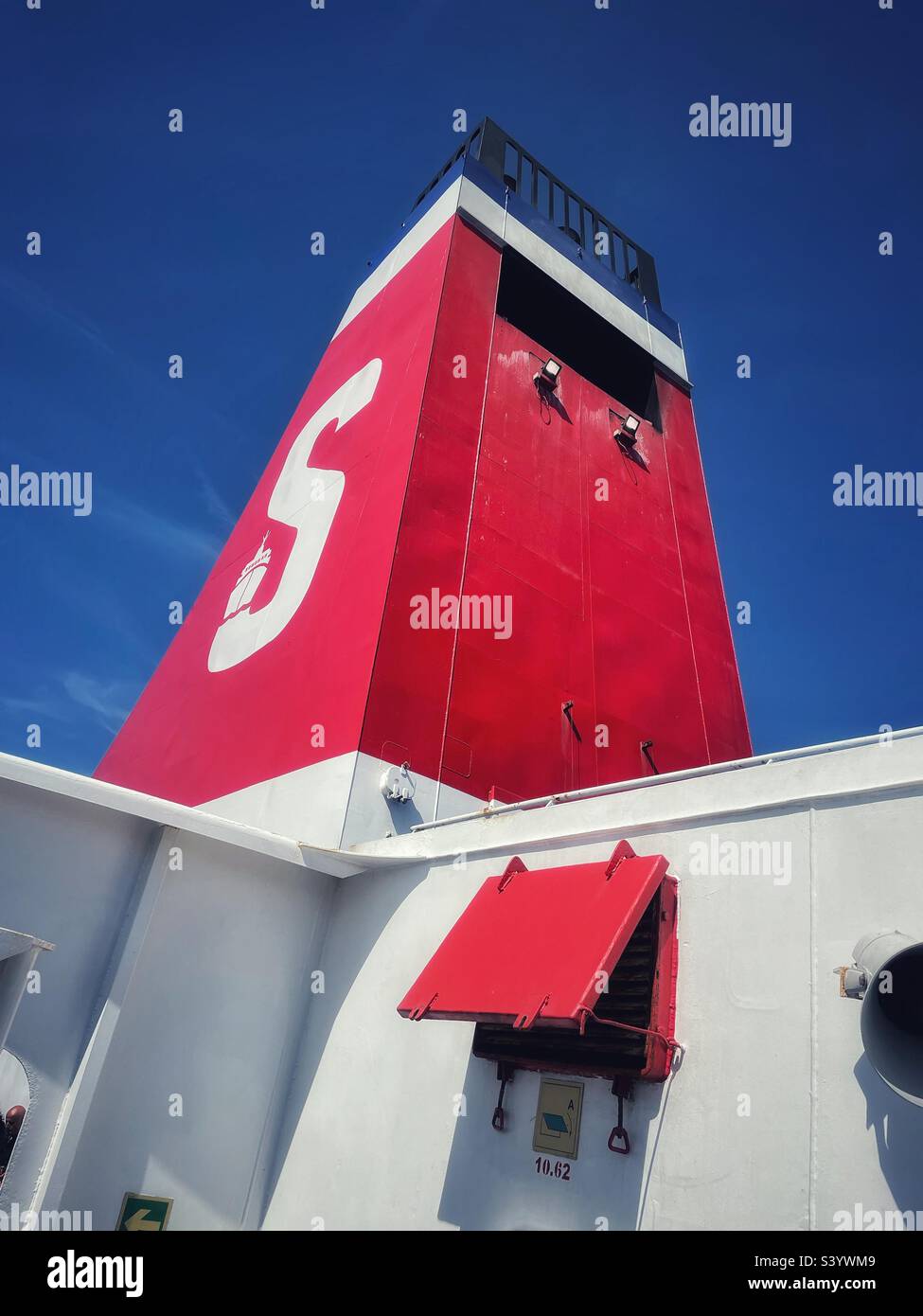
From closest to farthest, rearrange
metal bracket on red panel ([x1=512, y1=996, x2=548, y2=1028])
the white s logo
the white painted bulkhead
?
the white painted bulkhead, metal bracket on red panel ([x1=512, y1=996, x2=548, y2=1028]), the white s logo

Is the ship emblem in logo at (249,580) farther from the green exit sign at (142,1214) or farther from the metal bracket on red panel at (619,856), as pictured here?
the metal bracket on red panel at (619,856)

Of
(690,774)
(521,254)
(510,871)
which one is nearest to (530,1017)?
(510,871)

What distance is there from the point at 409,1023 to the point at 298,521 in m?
6.53

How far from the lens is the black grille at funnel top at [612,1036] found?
3.95 m

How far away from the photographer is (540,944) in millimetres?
4207

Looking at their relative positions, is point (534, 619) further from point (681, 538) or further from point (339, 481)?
point (681, 538)

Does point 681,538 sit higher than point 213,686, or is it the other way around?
point 681,538

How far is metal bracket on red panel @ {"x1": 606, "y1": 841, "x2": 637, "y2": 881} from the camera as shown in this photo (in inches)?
173

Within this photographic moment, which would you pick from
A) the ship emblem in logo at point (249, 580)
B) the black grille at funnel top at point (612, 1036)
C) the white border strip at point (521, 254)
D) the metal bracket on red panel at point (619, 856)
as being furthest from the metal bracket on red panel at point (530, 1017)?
the white border strip at point (521, 254)

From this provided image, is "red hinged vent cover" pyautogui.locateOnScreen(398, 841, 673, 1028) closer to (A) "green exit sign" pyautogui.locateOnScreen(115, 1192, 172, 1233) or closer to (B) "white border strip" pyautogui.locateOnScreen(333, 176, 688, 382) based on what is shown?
(A) "green exit sign" pyautogui.locateOnScreen(115, 1192, 172, 1233)

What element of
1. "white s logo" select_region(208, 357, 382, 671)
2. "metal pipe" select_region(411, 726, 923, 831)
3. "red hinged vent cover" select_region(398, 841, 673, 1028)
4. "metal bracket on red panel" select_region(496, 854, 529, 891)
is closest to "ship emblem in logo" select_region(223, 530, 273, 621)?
"white s logo" select_region(208, 357, 382, 671)
